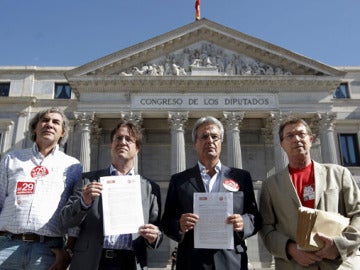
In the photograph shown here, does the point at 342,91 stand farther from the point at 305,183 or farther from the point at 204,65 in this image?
the point at 305,183

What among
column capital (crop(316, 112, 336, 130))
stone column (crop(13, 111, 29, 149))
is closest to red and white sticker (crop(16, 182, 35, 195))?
column capital (crop(316, 112, 336, 130))

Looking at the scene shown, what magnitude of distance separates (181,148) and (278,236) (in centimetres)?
2122

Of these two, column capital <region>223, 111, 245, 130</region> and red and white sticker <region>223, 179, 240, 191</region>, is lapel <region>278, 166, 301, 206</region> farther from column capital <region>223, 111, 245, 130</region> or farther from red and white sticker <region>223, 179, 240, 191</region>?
column capital <region>223, 111, 245, 130</region>

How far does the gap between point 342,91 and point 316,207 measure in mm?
33348

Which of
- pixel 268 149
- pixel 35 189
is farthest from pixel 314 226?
pixel 268 149

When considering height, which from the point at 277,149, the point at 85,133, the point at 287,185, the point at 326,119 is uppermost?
the point at 326,119

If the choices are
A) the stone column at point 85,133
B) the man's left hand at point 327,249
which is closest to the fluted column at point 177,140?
the stone column at point 85,133

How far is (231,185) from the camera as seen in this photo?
5203mm

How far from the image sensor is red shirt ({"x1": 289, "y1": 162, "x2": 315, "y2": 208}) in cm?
Result: 516

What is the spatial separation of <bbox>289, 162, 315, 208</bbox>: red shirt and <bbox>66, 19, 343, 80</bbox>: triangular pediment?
2362 centimetres

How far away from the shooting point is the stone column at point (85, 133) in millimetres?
26109

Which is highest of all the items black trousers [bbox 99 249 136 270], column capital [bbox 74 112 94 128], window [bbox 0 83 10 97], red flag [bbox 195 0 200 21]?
red flag [bbox 195 0 200 21]

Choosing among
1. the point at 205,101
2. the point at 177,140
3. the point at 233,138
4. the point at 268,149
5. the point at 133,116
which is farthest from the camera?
the point at 268,149

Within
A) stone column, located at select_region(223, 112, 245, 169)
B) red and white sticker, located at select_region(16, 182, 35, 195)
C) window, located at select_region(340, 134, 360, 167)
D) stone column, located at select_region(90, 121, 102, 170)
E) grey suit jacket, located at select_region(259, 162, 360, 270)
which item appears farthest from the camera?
window, located at select_region(340, 134, 360, 167)
